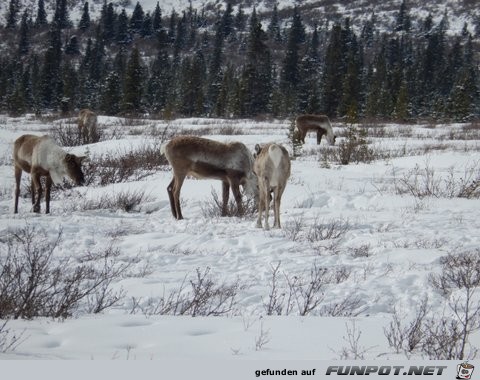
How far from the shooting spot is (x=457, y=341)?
3068 millimetres

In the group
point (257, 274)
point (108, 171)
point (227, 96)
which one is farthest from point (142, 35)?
point (257, 274)

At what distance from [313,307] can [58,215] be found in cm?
610

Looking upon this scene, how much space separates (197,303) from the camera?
3988mm

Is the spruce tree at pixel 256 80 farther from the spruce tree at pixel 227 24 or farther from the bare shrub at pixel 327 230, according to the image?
the spruce tree at pixel 227 24

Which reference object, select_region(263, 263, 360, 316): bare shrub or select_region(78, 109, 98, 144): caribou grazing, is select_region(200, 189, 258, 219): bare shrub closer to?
select_region(263, 263, 360, 316): bare shrub

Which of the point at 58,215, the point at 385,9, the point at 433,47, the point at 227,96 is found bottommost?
the point at 58,215

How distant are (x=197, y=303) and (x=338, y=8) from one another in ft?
401

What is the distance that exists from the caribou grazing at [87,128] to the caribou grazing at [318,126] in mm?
8942

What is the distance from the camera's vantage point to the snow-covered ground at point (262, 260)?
2.95 meters

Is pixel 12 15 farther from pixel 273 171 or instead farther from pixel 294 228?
pixel 294 228

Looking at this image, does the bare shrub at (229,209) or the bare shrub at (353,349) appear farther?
the bare shrub at (229,209)

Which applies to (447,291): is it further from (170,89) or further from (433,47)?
(433,47)

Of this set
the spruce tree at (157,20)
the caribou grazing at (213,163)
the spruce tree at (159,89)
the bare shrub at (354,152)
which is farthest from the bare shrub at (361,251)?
the spruce tree at (157,20)

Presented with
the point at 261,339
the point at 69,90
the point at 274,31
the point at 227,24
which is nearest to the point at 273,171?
the point at 261,339
